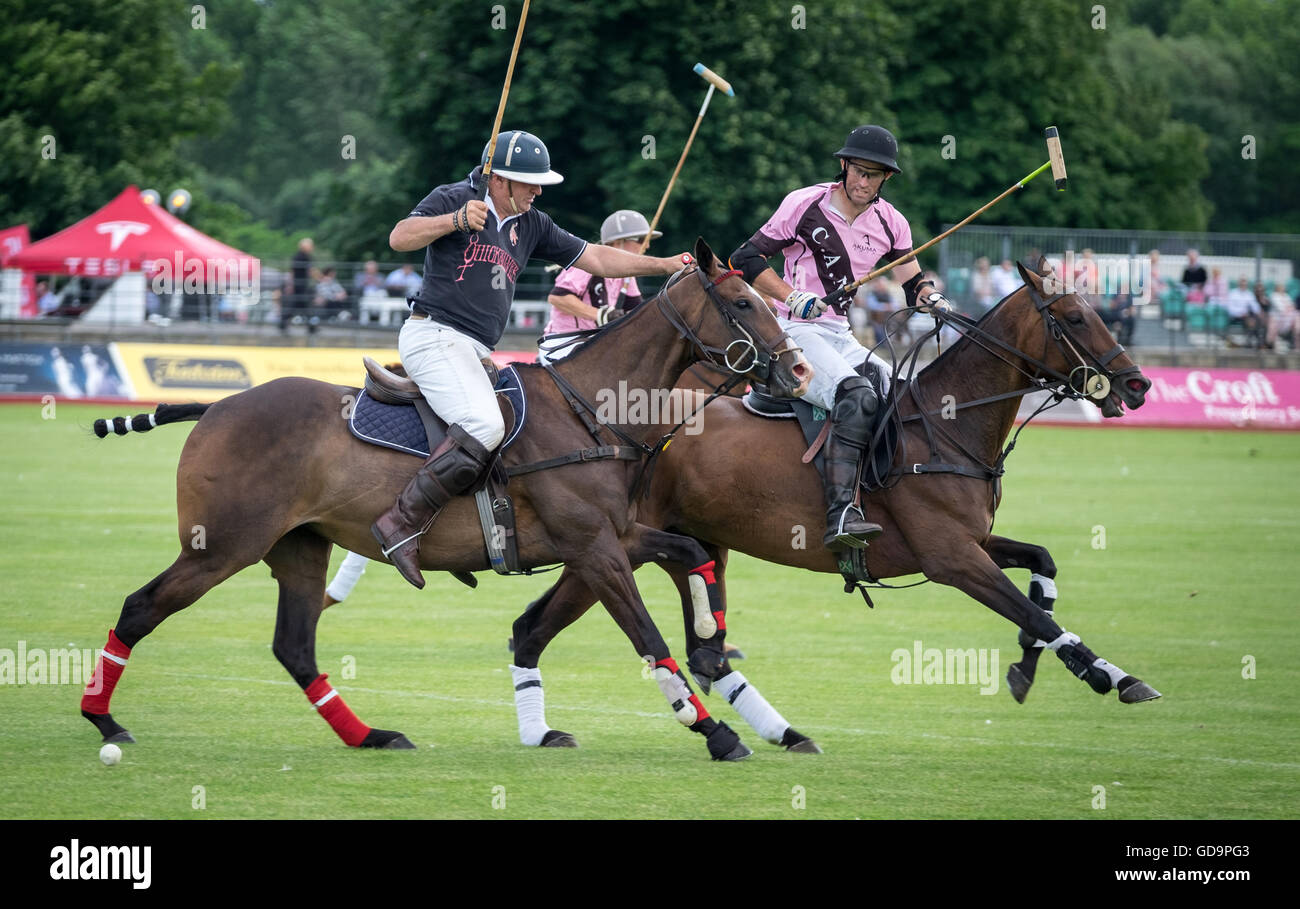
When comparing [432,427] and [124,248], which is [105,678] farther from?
[124,248]

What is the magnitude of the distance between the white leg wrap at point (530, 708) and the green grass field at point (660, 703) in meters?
0.13

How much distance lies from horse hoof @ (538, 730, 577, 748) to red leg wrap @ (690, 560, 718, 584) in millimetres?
1083

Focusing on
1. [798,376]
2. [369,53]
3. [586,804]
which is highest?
[369,53]

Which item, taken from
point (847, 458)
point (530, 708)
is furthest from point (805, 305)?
point (530, 708)

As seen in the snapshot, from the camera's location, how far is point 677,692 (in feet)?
24.8

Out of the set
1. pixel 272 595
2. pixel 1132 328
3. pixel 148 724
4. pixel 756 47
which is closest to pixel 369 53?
pixel 756 47

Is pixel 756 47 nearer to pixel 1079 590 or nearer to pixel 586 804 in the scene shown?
pixel 1079 590

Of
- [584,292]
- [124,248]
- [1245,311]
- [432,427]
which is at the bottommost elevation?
[432,427]

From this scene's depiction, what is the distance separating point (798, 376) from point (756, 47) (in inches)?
1229

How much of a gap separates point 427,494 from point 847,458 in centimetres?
223

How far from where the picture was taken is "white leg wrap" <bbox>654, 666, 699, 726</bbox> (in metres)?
7.53

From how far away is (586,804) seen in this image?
6.77 m

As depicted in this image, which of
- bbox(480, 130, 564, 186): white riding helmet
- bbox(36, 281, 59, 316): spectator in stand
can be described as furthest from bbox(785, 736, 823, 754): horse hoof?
bbox(36, 281, 59, 316): spectator in stand

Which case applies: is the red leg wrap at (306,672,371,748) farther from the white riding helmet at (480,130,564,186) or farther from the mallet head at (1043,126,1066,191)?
the mallet head at (1043,126,1066,191)
